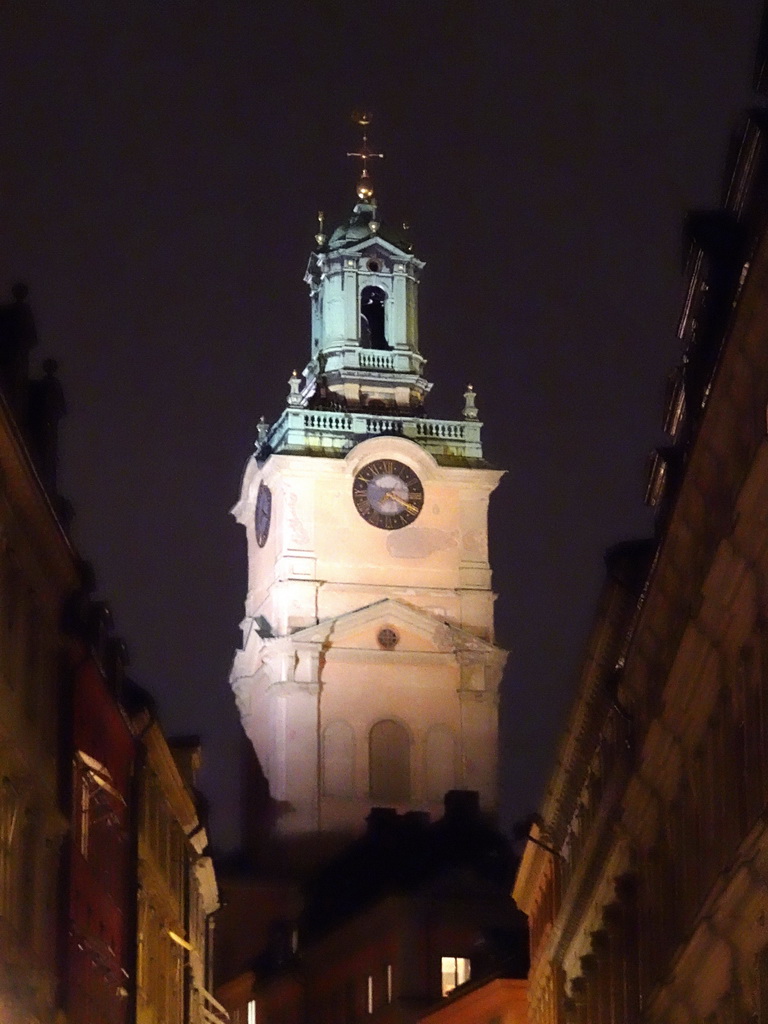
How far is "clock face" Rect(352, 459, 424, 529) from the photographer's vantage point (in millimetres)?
118250

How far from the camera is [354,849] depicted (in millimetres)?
108312

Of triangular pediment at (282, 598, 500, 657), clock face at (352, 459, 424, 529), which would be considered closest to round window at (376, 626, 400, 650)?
triangular pediment at (282, 598, 500, 657)

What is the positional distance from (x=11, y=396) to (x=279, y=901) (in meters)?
74.4

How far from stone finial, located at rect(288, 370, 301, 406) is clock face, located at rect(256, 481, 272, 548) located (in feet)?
13.6

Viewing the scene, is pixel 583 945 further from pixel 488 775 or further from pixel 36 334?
pixel 488 775

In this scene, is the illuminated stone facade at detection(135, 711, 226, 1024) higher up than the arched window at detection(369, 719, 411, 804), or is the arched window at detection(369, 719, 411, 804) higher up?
the arched window at detection(369, 719, 411, 804)

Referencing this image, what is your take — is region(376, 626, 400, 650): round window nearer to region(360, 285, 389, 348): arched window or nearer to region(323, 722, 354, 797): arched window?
region(323, 722, 354, 797): arched window

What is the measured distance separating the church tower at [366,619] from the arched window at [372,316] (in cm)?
659

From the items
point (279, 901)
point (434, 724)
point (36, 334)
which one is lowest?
point (36, 334)

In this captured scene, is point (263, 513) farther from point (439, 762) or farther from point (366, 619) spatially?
point (439, 762)

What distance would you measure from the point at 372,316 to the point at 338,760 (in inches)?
958

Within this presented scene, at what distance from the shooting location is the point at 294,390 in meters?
122

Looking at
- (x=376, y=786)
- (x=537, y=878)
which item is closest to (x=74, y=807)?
(x=537, y=878)

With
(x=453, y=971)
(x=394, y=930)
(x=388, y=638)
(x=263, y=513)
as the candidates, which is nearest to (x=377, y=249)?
(x=263, y=513)
